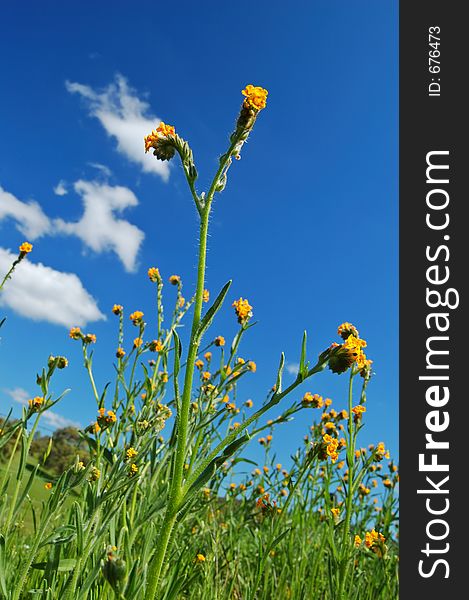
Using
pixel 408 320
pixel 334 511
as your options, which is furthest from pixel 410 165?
pixel 334 511

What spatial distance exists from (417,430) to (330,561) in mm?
790

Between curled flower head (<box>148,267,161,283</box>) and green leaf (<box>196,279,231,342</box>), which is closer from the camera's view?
green leaf (<box>196,279,231,342</box>)

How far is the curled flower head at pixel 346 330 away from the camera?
2.38 meters

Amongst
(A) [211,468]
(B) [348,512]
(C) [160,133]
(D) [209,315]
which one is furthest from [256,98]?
(B) [348,512]

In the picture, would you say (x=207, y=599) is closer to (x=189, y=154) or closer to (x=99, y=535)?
(x=99, y=535)

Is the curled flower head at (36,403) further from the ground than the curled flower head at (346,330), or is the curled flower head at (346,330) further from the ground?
the curled flower head at (346,330)

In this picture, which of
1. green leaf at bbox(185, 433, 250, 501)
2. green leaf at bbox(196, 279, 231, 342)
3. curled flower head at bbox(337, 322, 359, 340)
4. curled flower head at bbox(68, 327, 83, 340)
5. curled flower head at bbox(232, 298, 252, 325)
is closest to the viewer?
green leaf at bbox(185, 433, 250, 501)

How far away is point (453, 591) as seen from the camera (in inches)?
87.7

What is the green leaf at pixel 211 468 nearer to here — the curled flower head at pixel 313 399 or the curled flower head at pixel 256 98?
the curled flower head at pixel 256 98

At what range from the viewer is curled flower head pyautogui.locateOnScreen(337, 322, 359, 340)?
2379 mm

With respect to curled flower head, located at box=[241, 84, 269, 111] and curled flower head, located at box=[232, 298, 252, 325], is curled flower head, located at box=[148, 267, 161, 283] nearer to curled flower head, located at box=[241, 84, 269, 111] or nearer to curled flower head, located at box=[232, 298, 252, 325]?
curled flower head, located at box=[232, 298, 252, 325]

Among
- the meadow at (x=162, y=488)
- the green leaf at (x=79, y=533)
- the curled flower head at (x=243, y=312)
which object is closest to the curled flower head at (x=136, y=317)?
the meadow at (x=162, y=488)

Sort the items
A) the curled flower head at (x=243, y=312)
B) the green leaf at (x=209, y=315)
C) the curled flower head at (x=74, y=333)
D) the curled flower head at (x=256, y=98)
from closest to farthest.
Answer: the green leaf at (x=209, y=315), the curled flower head at (x=256, y=98), the curled flower head at (x=243, y=312), the curled flower head at (x=74, y=333)

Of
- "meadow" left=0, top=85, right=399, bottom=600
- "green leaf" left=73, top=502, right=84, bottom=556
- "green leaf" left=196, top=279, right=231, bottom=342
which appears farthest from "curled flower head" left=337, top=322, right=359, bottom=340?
"green leaf" left=73, top=502, right=84, bottom=556
